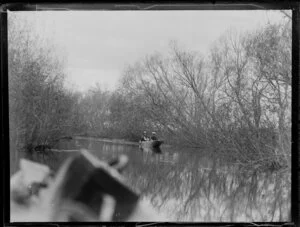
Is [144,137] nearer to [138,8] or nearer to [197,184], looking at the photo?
[197,184]

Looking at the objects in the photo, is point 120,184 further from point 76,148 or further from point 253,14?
point 253,14

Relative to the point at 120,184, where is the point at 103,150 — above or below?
above

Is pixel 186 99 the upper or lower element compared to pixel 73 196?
upper

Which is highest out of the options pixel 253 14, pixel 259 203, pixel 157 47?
pixel 253 14

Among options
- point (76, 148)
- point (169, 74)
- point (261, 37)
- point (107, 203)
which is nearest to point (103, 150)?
point (76, 148)

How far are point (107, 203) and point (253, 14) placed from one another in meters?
1.37

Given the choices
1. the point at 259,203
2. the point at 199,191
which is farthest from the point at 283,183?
the point at 199,191

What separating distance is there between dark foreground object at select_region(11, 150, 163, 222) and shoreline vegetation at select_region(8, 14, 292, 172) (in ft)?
0.44

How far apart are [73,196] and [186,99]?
869mm

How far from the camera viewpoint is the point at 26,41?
7.04ft

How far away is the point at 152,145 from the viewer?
7.07ft

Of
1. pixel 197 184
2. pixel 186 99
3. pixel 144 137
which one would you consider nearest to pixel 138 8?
pixel 186 99

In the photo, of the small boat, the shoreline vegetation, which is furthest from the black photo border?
the small boat

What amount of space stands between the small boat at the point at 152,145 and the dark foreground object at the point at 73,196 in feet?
0.45
